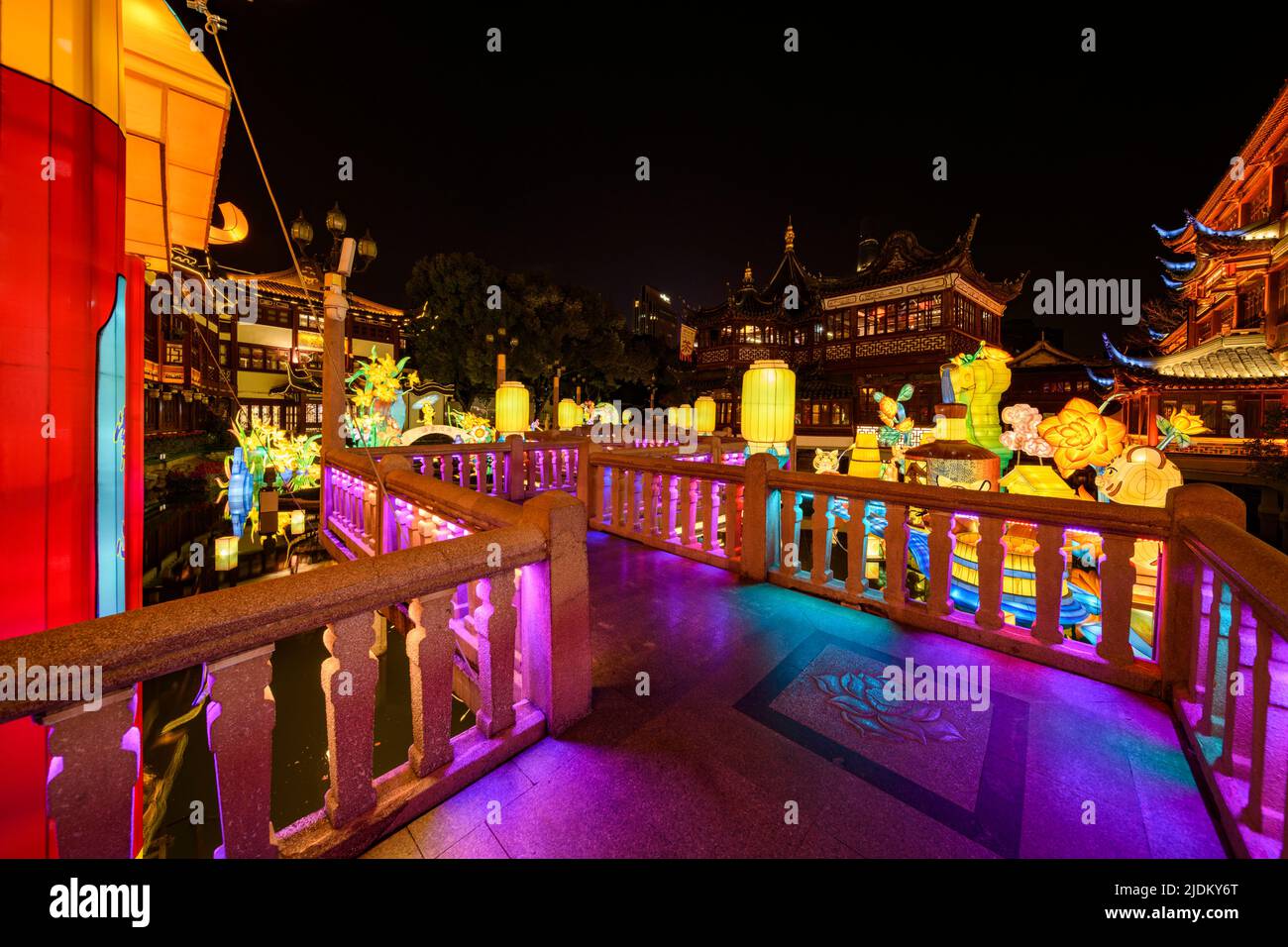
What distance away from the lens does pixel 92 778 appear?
124 cm

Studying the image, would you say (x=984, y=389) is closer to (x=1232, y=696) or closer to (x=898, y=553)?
(x=898, y=553)

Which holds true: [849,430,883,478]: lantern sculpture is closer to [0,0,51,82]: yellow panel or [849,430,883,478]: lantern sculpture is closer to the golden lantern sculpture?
the golden lantern sculpture

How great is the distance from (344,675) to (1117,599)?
3.96 m

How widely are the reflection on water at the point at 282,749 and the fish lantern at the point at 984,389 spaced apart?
9.02 metres

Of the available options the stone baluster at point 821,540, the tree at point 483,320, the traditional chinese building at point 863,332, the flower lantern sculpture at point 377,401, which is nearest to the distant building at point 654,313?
the traditional chinese building at point 863,332

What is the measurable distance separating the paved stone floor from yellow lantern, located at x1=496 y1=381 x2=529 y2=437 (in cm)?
759

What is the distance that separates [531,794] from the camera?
6.60 ft

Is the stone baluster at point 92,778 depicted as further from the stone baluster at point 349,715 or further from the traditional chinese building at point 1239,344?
the traditional chinese building at point 1239,344

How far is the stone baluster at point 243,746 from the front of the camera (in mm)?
1480

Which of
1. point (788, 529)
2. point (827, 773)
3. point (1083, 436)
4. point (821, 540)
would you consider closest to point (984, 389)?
point (1083, 436)

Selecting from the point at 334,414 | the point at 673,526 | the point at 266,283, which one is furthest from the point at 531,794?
the point at 266,283

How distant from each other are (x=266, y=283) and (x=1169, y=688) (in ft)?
102

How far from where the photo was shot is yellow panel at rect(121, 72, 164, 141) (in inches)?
93.7
